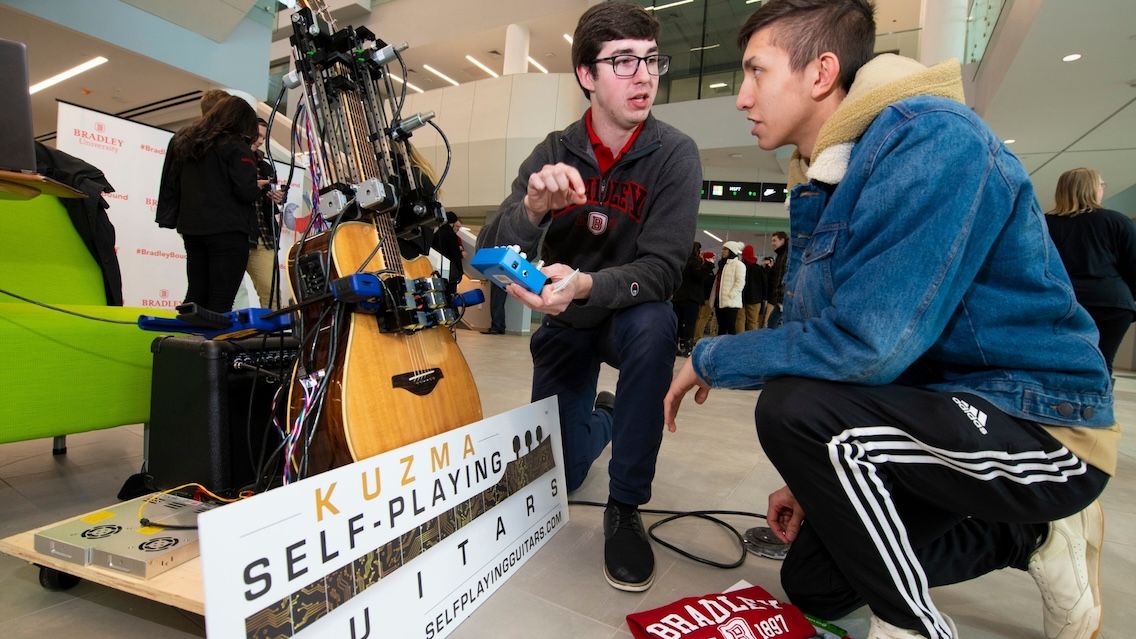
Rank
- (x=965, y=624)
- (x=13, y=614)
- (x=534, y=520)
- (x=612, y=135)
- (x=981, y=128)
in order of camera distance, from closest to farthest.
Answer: (x=981, y=128) < (x=13, y=614) < (x=965, y=624) < (x=534, y=520) < (x=612, y=135)

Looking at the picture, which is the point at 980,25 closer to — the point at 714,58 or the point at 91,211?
the point at 714,58

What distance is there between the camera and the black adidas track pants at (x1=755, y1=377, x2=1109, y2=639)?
29.1 inches

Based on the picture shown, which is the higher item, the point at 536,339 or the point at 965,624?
the point at 536,339

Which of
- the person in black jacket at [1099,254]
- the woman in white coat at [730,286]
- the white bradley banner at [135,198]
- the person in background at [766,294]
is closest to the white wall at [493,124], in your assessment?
the person in background at [766,294]

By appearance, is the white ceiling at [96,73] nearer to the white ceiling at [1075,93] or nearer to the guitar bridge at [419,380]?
the guitar bridge at [419,380]

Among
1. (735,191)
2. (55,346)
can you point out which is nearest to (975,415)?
(55,346)

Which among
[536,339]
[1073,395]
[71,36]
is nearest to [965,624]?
[1073,395]

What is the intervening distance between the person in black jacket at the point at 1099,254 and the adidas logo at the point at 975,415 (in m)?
2.68

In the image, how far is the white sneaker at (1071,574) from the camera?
0.92 meters

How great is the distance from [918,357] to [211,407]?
1321mm

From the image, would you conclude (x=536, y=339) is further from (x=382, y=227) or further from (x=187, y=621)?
(x=187, y=621)

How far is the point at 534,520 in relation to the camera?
1.20 m

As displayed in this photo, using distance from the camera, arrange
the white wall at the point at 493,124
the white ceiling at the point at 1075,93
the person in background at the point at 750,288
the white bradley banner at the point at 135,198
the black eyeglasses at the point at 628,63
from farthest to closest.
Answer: the white wall at the point at 493,124
the person in background at the point at 750,288
the white bradley banner at the point at 135,198
the white ceiling at the point at 1075,93
the black eyeglasses at the point at 628,63

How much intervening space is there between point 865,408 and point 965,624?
1.96ft
